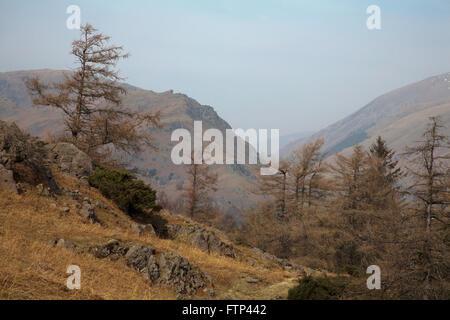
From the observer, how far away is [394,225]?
12.5 meters

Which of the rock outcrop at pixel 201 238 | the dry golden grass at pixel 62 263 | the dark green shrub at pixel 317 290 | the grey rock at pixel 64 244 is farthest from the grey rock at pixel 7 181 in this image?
the dark green shrub at pixel 317 290

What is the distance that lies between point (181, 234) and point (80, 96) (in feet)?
47.7

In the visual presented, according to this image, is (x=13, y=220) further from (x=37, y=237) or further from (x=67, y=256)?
(x=67, y=256)

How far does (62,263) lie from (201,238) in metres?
8.58

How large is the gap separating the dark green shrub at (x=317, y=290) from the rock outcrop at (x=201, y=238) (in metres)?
7.44

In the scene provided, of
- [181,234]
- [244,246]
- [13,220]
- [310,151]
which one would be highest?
[310,151]

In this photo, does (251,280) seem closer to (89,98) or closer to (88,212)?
(88,212)

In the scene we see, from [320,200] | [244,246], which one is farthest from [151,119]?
[320,200]

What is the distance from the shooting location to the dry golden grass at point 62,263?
6762mm

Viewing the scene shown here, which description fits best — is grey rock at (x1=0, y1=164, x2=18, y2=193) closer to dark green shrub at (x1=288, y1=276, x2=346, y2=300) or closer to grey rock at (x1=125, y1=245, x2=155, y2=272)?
grey rock at (x1=125, y1=245, x2=155, y2=272)

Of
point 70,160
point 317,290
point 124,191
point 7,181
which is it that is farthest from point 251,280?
point 70,160

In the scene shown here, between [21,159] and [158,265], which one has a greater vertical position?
[21,159]

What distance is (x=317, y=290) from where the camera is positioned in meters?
8.73

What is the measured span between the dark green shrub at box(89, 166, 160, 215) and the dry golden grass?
2047mm
